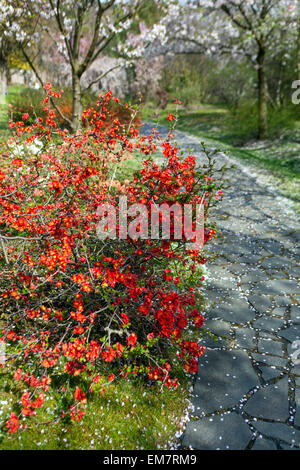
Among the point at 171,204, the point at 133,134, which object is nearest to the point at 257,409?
the point at 171,204

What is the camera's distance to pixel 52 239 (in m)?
3.12

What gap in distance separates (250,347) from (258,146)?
40.9 ft

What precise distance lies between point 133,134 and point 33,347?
2.82 m

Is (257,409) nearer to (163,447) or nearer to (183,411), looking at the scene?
(183,411)

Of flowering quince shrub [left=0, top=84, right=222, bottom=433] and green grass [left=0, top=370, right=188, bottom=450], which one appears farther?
flowering quince shrub [left=0, top=84, right=222, bottom=433]

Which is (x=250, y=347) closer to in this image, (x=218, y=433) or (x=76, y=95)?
(x=218, y=433)

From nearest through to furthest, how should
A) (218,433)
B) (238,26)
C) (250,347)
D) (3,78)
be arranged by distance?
(218,433) < (250,347) < (238,26) < (3,78)

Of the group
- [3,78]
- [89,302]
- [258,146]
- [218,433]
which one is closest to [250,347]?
[218,433]

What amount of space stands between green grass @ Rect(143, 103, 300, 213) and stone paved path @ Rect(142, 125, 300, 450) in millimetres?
1940

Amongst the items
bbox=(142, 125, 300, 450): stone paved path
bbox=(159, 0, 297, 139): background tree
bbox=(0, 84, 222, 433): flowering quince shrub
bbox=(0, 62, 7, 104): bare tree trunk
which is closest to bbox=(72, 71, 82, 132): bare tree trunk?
bbox=(159, 0, 297, 139): background tree

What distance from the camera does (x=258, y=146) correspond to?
14.3 meters

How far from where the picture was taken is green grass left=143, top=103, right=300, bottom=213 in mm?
9982

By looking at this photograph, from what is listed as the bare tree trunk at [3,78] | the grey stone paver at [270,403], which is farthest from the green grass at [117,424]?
the bare tree trunk at [3,78]

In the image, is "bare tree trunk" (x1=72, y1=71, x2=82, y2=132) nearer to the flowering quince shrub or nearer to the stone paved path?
the stone paved path
